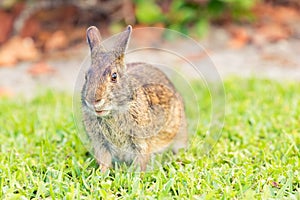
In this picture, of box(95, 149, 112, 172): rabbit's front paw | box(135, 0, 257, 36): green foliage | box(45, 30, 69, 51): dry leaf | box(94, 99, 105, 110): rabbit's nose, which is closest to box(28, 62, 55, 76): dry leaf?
box(45, 30, 69, 51): dry leaf

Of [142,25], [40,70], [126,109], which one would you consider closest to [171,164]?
[126,109]

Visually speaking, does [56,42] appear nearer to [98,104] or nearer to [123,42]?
[123,42]

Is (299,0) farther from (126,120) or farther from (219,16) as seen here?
(126,120)

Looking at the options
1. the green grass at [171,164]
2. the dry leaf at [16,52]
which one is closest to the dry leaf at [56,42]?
the dry leaf at [16,52]

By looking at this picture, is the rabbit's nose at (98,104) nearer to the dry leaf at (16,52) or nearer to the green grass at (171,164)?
the green grass at (171,164)

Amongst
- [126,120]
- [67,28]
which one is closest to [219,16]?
[67,28]

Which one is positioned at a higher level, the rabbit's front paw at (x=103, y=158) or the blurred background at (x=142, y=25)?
the blurred background at (x=142, y=25)

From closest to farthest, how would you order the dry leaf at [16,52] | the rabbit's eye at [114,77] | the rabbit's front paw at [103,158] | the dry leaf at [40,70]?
the rabbit's eye at [114,77]
the rabbit's front paw at [103,158]
the dry leaf at [40,70]
the dry leaf at [16,52]
